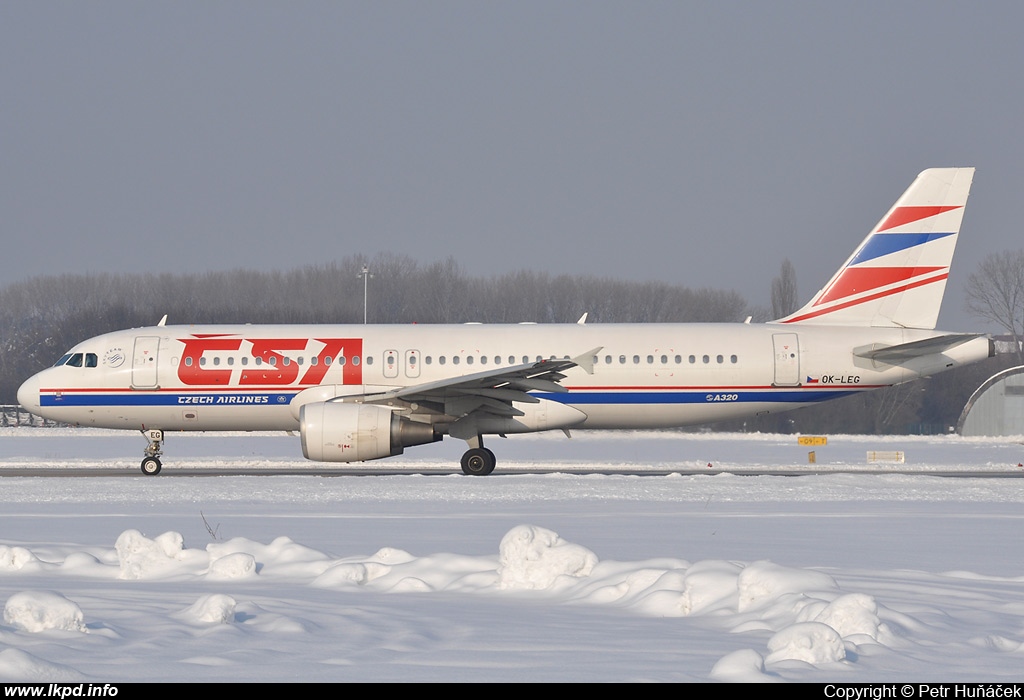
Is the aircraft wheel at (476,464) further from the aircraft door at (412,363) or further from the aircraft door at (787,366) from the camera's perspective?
the aircraft door at (787,366)

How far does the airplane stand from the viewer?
21.7 meters

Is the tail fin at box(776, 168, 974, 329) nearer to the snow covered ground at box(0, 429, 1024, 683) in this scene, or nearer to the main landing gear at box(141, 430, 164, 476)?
the snow covered ground at box(0, 429, 1024, 683)

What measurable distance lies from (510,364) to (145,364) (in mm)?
7574

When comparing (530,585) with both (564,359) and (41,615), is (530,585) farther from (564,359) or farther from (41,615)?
(564,359)

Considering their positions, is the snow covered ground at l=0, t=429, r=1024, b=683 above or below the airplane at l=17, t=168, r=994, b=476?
below

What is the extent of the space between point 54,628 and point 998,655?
16.3 feet

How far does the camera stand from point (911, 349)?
846 inches

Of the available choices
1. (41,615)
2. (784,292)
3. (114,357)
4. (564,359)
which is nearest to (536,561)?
(41,615)

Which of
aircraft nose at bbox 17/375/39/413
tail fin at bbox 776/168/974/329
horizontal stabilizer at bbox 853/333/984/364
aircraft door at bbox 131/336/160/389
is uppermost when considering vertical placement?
tail fin at bbox 776/168/974/329

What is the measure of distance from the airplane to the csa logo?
0.10 feet

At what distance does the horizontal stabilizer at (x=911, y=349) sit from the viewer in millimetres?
21266

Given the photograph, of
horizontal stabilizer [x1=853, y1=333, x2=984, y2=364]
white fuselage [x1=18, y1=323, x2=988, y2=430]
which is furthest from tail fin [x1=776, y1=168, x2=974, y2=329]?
horizontal stabilizer [x1=853, y1=333, x2=984, y2=364]

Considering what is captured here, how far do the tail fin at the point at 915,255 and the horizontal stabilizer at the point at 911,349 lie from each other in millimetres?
1211

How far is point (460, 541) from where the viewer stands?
1071 centimetres
